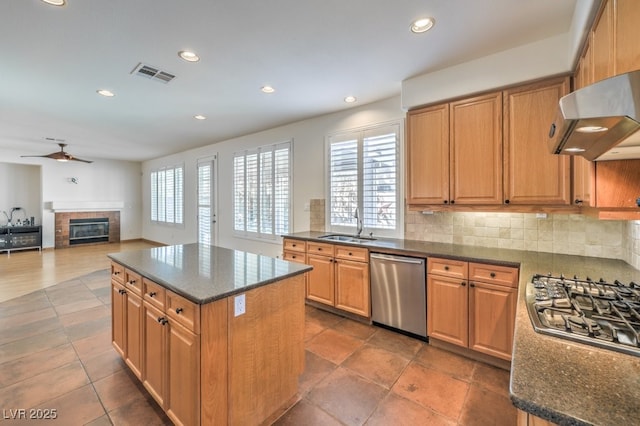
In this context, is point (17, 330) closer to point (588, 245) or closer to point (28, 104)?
point (28, 104)

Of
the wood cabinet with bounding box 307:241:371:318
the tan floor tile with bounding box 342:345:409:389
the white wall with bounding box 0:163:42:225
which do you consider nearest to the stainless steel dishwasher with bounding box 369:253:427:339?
the wood cabinet with bounding box 307:241:371:318

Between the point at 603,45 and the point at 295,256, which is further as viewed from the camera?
the point at 295,256

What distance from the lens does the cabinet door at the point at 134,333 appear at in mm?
1959

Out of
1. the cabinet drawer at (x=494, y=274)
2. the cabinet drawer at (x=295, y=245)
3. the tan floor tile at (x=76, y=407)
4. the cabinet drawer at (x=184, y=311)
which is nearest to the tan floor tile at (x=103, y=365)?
the tan floor tile at (x=76, y=407)

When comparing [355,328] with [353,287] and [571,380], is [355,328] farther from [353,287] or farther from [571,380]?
[571,380]

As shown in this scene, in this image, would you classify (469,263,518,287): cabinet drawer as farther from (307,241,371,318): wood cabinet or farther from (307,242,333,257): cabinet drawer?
(307,242,333,257): cabinet drawer

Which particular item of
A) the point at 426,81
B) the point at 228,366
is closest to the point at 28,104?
the point at 228,366

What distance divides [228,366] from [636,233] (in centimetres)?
280

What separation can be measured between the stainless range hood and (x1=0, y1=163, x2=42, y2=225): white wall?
11.1 meters

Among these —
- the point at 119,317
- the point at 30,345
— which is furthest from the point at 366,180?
the point at 30,345

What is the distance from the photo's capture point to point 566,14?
1978 mm

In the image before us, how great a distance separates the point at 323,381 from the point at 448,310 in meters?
1.26

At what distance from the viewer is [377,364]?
2375 mm

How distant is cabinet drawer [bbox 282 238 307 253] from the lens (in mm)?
3578
